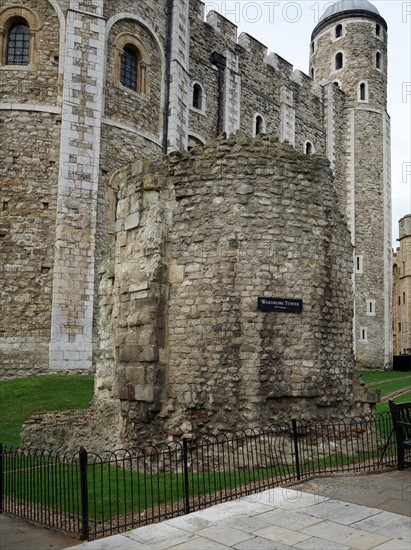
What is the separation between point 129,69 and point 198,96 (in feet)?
21.2

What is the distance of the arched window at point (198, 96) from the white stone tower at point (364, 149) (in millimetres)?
12872

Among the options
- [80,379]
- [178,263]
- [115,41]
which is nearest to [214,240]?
[178,263]

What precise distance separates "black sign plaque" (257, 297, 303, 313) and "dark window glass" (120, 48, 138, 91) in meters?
14.7

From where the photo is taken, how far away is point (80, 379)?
1777 cm

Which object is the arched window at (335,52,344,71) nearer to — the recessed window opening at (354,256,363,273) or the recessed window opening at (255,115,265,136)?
the recessed window opening at (255,115,265,136)

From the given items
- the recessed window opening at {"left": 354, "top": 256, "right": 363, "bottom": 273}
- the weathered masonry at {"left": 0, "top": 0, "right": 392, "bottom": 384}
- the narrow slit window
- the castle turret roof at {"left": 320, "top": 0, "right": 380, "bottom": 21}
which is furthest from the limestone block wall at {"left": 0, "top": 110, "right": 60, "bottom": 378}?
the castle turret roof at {"left": 320, "top": 0, "right": 380, "bottom": 21}

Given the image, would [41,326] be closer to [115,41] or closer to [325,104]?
[115,41]

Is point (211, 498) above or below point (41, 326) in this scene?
below

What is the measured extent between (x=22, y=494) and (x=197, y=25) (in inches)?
988

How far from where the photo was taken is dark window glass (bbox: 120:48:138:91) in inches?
869

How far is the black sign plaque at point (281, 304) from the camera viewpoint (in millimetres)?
9820

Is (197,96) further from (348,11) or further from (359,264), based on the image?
(348,11)

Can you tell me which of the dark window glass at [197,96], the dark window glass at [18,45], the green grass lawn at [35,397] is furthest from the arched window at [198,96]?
the green grass lawn at [35,397]

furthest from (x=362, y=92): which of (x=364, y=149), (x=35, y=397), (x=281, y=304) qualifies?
(x=281, y=304)
